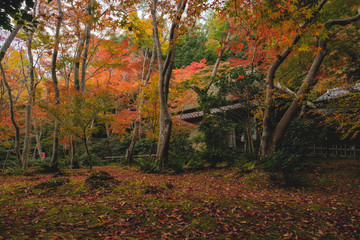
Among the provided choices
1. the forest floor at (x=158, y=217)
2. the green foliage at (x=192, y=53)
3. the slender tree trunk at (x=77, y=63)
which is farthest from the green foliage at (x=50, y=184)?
the green foliage at (x=192, y=53)

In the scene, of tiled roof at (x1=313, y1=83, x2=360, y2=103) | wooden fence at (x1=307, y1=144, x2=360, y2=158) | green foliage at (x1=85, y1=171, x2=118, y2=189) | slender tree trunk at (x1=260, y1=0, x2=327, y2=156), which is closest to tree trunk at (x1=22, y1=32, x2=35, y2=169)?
green foliage at (x1=85, y1=171, x2=118, y2=189)

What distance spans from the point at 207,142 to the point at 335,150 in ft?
23.1

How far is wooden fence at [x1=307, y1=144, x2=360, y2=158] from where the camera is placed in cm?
1015

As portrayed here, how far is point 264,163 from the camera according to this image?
8.17 meters

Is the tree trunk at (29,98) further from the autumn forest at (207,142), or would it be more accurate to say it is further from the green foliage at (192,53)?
the green foliage at (192,53)

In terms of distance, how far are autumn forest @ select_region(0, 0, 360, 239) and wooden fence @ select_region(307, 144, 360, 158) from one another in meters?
0.06

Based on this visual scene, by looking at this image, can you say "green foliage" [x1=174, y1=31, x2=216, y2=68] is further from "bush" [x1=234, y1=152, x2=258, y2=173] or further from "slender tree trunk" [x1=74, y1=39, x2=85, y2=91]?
"bush" [x1=234, y1=152, x2=258, y2=173]

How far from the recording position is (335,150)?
1089 cm

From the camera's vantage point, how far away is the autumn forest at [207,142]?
127 inches

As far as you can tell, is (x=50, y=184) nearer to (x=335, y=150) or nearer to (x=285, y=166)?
(x=285, y=166)

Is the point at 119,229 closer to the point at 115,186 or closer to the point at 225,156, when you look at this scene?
the point at 115,186

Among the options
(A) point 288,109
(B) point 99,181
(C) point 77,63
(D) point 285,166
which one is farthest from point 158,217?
(C) point 77,63

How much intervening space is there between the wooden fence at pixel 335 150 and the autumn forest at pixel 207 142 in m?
0.06

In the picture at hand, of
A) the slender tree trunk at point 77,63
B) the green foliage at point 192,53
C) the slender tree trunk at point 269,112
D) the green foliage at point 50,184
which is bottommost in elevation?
the green foliage at point 50,184
